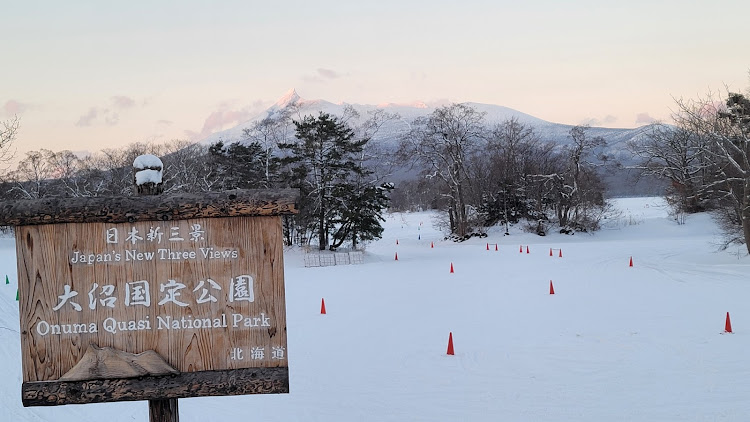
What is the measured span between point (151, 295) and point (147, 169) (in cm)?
87

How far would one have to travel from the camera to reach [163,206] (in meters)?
3.50

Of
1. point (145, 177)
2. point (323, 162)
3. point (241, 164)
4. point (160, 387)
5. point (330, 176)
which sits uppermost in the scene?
point (241, 164)

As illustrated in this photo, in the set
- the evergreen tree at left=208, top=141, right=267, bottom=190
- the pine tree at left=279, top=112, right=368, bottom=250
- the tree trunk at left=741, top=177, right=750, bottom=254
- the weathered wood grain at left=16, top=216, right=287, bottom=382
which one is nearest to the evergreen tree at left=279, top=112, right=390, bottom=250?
the pine tree at left=279, top=112, right=368, bottom=250

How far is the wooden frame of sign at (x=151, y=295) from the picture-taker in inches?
136

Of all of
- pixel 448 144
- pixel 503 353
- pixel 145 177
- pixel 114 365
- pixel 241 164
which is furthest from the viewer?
A: pixel 448 144

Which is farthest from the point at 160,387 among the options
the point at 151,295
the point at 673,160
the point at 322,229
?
the point at 673,160

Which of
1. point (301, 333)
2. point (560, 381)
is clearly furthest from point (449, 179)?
point (560, 381)

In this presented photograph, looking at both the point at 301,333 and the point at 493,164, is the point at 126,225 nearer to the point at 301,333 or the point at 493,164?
the point at 301,333

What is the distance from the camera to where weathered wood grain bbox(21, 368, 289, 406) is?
343 cm

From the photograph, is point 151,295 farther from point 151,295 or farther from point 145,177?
point 145,177

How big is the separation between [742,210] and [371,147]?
974 inches

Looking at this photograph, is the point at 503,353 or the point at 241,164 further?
the point at 241,164

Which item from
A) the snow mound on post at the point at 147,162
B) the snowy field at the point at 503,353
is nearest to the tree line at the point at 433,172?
the snowy field at the point at 503,353

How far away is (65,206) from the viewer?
3.45 meters
